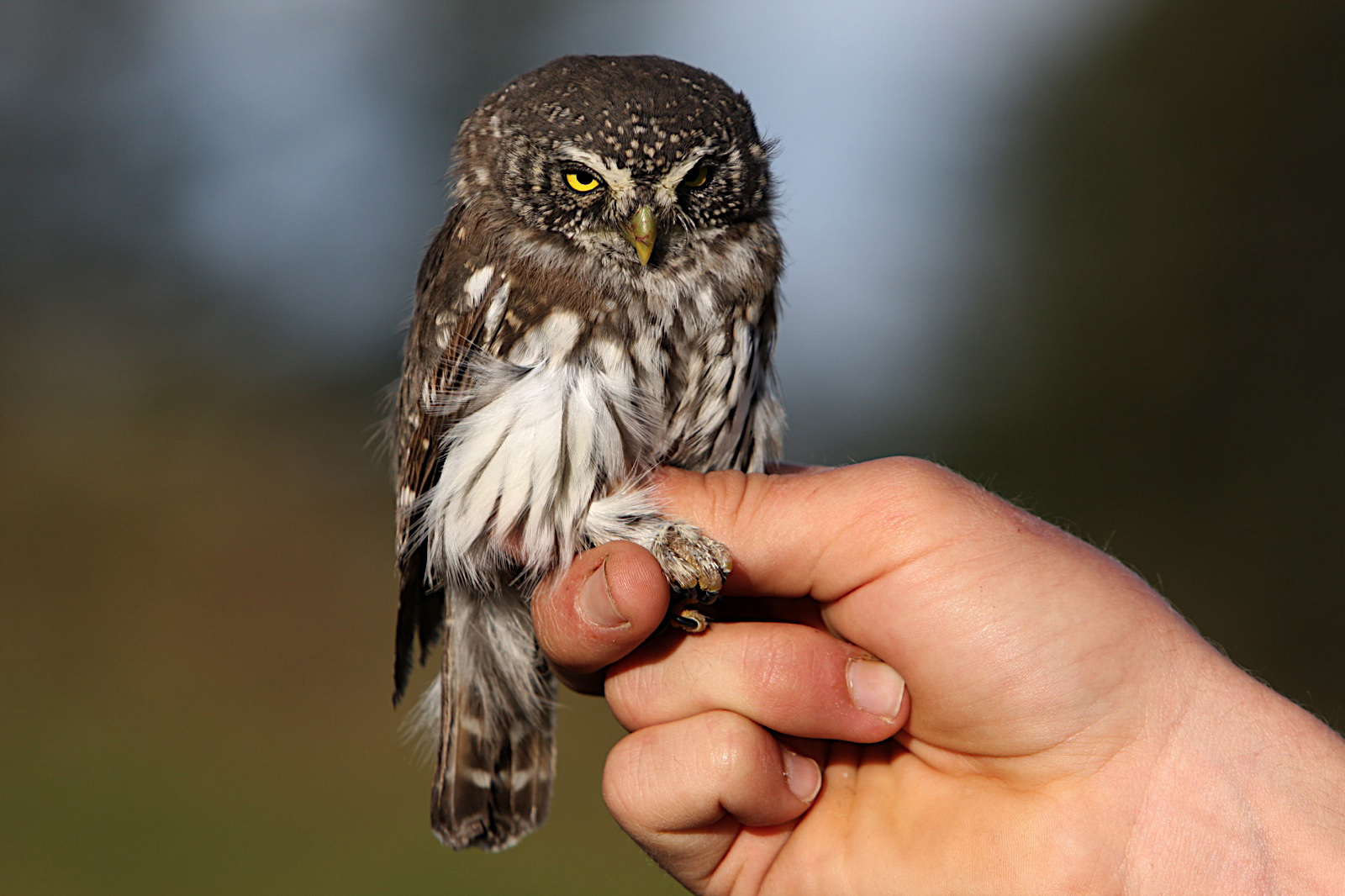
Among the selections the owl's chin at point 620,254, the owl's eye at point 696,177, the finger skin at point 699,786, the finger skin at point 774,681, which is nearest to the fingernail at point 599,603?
the finger skin at point 774,681

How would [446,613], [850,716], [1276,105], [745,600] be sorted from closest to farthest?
1. [850,716]
2. [745,600]
3. [446,613]
4. [1276,105]

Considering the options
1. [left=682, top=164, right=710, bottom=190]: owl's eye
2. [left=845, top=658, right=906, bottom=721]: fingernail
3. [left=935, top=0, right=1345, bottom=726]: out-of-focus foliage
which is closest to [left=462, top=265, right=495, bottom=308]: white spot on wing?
[left=682, top=164, right=710, bottom=190]: owl's eye

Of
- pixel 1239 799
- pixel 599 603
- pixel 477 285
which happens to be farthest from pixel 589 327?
pixel 1239 799

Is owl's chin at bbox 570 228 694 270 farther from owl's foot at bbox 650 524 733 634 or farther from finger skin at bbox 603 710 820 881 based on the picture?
finger skin at bbox 603 710 820 881

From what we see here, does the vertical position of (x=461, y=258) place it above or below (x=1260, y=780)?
above

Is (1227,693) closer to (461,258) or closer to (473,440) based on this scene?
(473,440)

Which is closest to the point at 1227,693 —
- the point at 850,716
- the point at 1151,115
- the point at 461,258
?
the point at 850,716

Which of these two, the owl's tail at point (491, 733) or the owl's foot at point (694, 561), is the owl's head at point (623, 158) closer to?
the owl's foot at point (694, 561)
